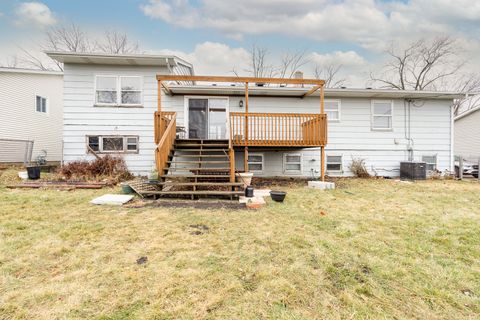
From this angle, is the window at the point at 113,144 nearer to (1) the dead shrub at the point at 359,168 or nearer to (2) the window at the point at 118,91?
(2) the window at the point at 118,91

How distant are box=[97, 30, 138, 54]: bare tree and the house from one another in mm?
14953

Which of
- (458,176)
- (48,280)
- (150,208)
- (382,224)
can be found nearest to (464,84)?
(458,176)

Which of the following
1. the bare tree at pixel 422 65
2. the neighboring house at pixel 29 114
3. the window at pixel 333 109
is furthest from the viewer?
the bare tree at pixel 422 65

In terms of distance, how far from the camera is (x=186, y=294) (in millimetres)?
2062

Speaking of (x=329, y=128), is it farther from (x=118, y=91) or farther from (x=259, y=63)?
(x=259, y=63)

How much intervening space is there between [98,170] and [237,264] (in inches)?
298

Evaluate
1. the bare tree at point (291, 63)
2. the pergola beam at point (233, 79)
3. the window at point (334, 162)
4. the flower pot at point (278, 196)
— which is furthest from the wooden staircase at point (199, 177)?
the bare tree at point (291, 63)

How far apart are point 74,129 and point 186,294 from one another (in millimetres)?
9414

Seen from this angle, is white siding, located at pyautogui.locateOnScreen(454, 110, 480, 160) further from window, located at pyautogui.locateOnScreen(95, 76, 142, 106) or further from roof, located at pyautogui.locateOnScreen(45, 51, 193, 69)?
window, located at pyautogui.locateOnScreen(95, 76, 142, 106)

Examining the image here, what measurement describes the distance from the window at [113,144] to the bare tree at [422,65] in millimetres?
24292

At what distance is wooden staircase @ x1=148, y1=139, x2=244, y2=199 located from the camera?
5.72 metres

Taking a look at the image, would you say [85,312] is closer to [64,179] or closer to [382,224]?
[382,224]

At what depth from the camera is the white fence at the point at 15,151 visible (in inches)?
404

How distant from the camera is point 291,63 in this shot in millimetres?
24000
